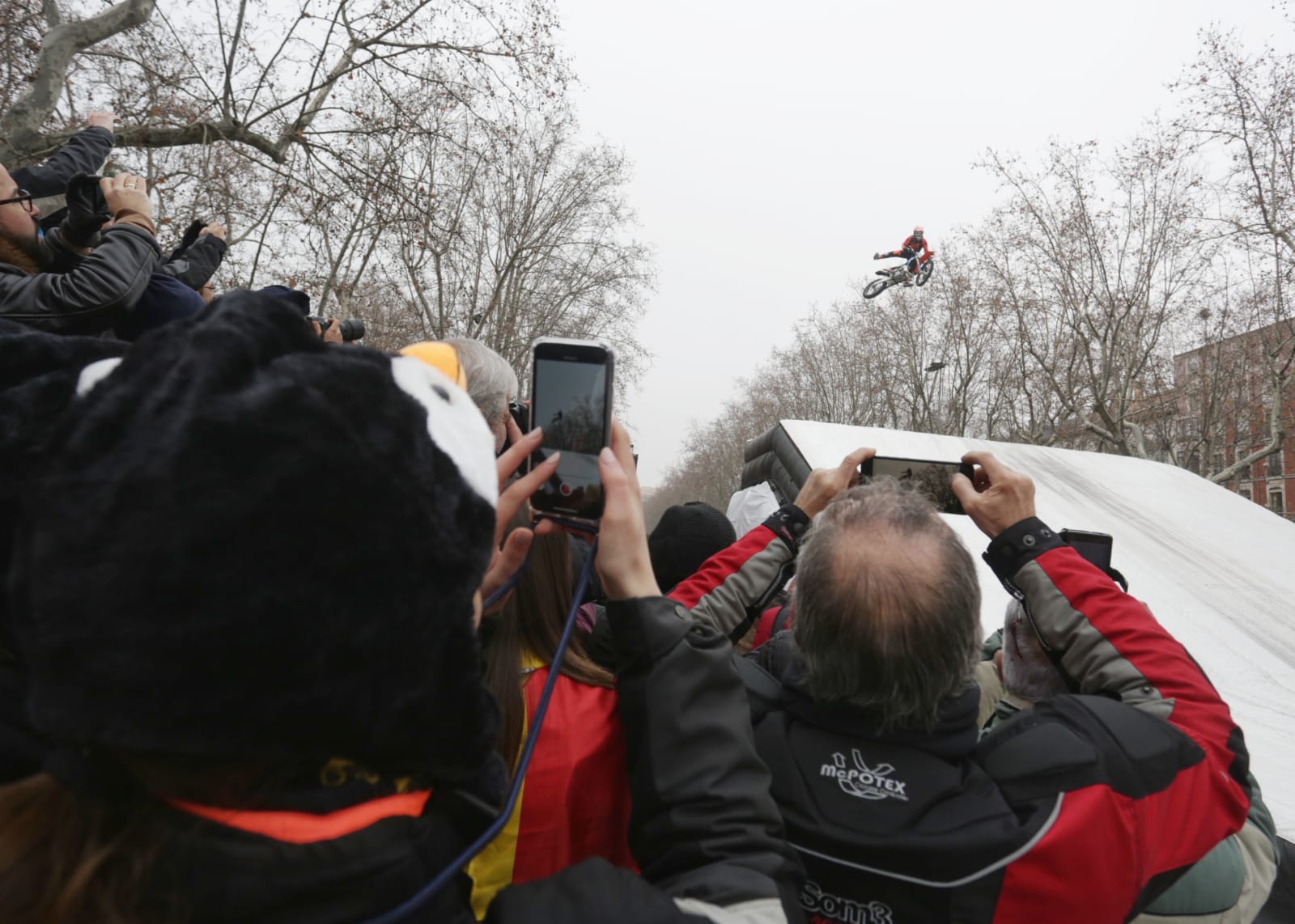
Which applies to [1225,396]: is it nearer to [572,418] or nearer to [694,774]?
[572,418]

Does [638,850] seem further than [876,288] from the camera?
No

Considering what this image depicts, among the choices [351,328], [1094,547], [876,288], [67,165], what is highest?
[876,288]

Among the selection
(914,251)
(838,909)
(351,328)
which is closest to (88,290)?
(351,328)

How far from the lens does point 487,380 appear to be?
1.88 meters

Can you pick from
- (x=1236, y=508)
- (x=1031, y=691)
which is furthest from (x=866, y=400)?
(x=1031, y=691)

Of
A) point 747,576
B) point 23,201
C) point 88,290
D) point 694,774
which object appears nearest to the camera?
point 694,774

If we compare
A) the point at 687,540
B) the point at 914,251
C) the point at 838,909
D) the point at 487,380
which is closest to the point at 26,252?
the point at 487,380

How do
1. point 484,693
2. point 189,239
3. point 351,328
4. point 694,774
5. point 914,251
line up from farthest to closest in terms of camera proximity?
point 914,251 < point 351,328 < point 189,239 < point 694,774 < point 484,693

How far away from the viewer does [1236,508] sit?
539cm

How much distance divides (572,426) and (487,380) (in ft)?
2.63

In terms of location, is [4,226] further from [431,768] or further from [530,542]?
[431,768]

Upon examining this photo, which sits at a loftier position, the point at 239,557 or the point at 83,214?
the point at 83,214

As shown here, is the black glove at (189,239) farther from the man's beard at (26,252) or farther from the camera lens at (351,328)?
the camera lens at (351,328)

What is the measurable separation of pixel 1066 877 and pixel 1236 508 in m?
5.88
